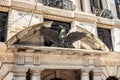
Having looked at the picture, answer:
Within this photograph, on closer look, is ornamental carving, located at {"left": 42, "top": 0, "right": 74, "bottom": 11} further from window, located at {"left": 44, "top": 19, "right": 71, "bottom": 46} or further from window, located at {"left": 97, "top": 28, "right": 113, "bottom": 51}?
window, located at {"left": 97, "top": 28, "right": 113, "bottom": 51}

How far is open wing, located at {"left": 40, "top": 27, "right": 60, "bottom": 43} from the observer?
10552 mm

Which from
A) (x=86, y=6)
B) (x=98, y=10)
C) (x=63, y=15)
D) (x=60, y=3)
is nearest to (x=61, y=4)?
(x=60, y=3)

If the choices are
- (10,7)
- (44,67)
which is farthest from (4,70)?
(10,7)

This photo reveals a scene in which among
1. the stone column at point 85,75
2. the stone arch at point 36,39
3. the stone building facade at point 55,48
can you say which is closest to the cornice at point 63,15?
the stone building facade at point 55,48

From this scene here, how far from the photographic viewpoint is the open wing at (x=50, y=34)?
34.6ft

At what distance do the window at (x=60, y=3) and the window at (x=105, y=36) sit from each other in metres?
2.61

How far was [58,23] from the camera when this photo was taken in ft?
41.2

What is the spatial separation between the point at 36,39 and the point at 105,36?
5.58 meters

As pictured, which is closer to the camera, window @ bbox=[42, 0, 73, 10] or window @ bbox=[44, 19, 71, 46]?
window @ bbox=[44, 19, 71, 46]

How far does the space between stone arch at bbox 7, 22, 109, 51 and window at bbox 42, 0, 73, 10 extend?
5.00ft

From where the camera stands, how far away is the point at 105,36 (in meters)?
14.4

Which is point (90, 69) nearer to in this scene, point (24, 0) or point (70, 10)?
point (70, 10)

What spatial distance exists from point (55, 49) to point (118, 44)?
5.81 m

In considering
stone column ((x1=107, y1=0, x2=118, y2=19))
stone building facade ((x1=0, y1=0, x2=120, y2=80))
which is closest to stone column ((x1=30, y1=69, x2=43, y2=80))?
stone building facade ((x1=0, y1=0, x2=120, y2=80))
